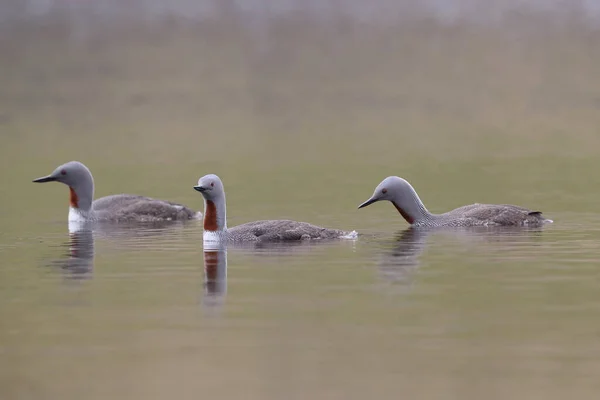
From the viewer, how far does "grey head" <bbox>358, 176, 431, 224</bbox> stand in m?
18.6

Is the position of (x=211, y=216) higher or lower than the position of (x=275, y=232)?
higher

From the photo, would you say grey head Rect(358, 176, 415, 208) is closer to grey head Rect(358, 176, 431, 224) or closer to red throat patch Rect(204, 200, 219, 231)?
grey head Rect(358, 176, 431, 224)

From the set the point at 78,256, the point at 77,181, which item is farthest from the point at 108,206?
the point at 78,256

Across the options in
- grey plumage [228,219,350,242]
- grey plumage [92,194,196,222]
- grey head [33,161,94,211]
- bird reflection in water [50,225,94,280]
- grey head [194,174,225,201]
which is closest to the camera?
bird reflection in water [50,225,94,280]

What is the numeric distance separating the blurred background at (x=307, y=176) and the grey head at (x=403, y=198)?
0.83ft

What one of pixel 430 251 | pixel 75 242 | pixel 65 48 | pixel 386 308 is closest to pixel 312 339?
pixel 386 308

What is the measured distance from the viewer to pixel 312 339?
37.0 feet

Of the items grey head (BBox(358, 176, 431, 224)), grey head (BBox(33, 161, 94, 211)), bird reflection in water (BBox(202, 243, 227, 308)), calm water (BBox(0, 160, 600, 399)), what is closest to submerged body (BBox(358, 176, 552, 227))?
grey head (BBox(358, 176, 431, 224))

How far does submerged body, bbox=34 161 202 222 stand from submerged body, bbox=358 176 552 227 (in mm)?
2858

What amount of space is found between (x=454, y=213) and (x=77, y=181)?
193 inches

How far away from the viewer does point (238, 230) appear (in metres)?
16.7

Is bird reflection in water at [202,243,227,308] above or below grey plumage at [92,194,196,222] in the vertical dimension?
below

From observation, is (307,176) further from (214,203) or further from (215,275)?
(215,275)

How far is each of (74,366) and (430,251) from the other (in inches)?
234
